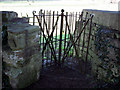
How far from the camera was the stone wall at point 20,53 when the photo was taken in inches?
95.9

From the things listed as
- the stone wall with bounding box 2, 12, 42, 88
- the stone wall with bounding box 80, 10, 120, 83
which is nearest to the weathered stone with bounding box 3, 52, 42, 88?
the stone wall with bounding box 2, 12, 42, 88

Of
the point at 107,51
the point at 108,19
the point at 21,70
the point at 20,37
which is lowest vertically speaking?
the point at 21,70

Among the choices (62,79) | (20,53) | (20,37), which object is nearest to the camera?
(20,37)

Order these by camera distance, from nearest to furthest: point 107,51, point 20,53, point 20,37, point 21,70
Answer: point 20,37 → point 20,53 → point 21,70 → point 107,51

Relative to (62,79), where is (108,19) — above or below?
above

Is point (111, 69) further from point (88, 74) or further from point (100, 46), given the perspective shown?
point (88, 74)

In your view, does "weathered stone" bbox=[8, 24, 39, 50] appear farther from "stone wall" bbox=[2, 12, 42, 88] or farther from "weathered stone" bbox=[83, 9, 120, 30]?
"weathered stone" bbox=[83, 9, 120, 30]

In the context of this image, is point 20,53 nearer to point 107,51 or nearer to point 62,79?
point 62,79

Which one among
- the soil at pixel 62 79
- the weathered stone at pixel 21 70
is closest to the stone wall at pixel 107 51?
the soil at pixel 62 79

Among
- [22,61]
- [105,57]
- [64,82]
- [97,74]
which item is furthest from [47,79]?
[105,57]

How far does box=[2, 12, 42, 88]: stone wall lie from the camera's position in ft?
7.99

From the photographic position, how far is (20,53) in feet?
8.27

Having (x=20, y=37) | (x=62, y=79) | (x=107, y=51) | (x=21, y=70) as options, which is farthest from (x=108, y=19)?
(x=21, y=70)

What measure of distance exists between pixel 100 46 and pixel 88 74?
1022 millimetres
